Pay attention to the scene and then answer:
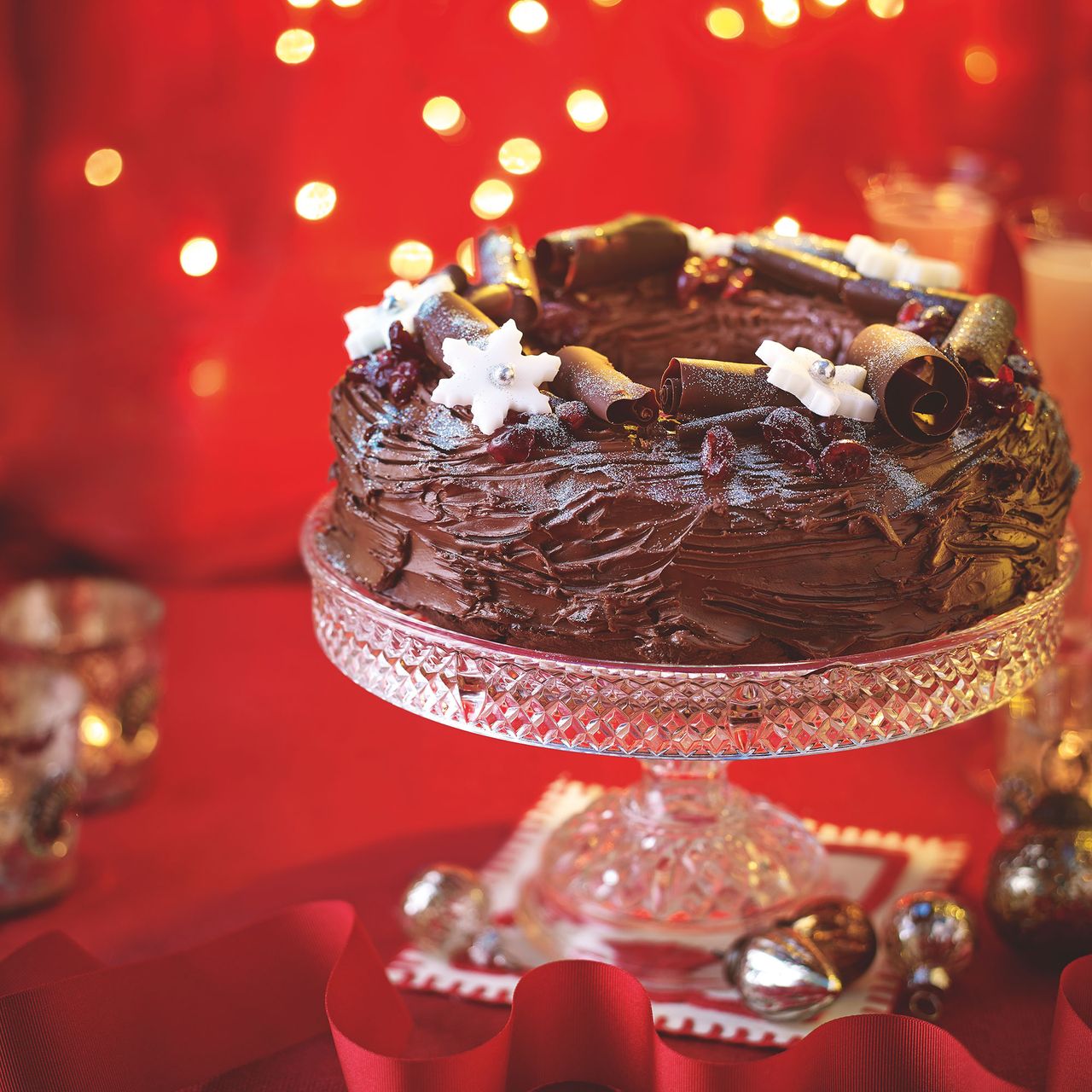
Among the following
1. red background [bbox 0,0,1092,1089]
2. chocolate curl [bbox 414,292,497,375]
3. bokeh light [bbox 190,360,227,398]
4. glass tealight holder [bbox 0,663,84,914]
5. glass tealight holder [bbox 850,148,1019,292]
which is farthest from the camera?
bokeh light [bbox 190,360,227,398]

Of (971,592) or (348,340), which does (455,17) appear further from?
(971,592)

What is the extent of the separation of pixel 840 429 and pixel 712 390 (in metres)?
0.15

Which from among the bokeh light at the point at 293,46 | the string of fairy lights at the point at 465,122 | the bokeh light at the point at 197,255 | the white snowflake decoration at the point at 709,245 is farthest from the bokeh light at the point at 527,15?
the white snowflake decoration at the point at 709,245

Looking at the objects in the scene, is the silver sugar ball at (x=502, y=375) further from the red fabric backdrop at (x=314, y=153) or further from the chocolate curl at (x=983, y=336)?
the red fabric backdrop at (x=314, y=153)

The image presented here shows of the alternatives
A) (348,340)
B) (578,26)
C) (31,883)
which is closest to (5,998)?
(31,883)

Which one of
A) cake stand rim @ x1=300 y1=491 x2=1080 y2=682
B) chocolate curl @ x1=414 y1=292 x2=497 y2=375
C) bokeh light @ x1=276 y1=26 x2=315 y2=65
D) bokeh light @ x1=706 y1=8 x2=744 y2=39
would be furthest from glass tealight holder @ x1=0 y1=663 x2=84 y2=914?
bokeh light @ x1=706 y1=8 x2=744 y2=39

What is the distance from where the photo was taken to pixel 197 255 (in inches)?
126

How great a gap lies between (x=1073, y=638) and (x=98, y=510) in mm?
2147

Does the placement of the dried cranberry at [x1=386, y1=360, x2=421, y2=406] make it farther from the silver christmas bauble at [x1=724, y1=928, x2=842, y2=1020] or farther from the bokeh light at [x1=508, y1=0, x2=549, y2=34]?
the bokeh light at [x1=508, y1=0, x2=549, y2=34]

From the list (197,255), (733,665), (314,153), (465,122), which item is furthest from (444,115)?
(733,665)

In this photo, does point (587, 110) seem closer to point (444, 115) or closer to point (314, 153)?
point (444, 115)

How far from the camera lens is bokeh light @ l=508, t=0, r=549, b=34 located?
3.10 metres

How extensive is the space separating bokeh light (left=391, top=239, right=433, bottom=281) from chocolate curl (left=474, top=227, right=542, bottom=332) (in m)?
1.13

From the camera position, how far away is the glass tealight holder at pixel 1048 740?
2189mm
